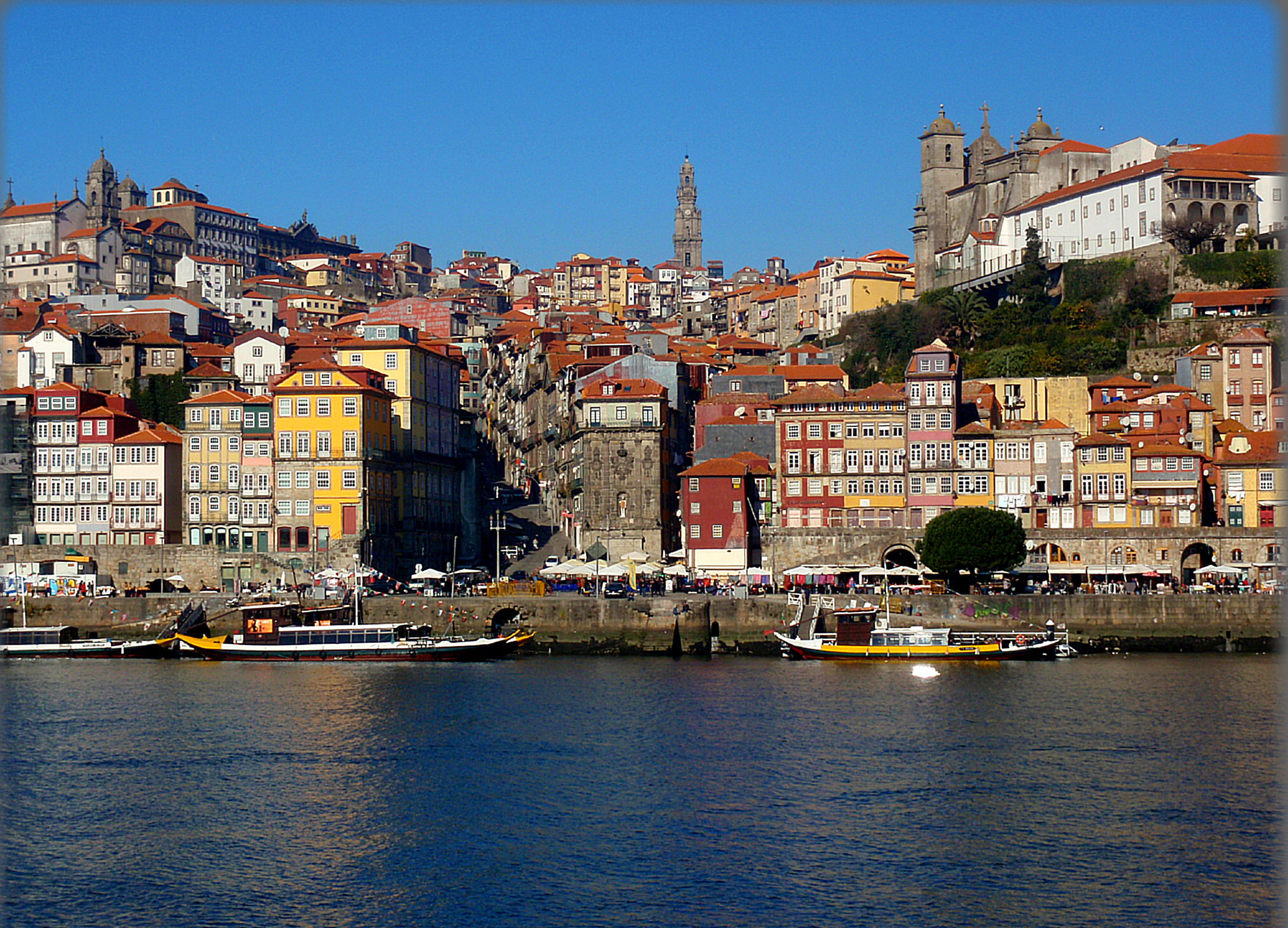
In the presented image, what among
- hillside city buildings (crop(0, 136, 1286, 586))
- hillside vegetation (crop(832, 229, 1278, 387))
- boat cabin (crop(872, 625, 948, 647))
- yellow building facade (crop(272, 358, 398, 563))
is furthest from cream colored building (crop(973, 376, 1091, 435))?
yellow building facade (crop(272, 358, 398, 563))

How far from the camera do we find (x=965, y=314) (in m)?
99.2

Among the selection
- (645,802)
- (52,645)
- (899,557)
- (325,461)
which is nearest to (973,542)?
(899,557)

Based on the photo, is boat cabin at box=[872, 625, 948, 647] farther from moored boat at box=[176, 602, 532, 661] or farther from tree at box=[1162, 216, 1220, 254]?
tree at box=[1162, 216, 1220, 254]

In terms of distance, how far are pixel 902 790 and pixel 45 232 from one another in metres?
137

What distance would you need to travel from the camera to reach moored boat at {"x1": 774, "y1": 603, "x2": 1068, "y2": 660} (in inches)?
2437

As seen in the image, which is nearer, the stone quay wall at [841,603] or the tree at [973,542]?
the stone quay wall at [841,603]

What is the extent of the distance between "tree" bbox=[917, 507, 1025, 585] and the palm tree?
3329 centimetres

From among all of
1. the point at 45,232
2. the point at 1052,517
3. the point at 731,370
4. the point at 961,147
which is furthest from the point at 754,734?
the point at 45,232

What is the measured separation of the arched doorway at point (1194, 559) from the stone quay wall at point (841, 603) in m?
6.69

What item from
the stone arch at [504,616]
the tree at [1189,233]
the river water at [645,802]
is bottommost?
the river water at [645,802]

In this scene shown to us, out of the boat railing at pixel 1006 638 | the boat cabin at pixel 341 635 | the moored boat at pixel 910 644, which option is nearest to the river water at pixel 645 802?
the moored boat at pixel 910 644

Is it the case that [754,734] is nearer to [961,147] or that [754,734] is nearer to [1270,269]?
[1270,269]

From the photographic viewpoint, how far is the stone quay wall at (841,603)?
210 ft

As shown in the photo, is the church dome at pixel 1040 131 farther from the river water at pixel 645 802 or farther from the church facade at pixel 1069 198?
the river water at pixel 645 802
